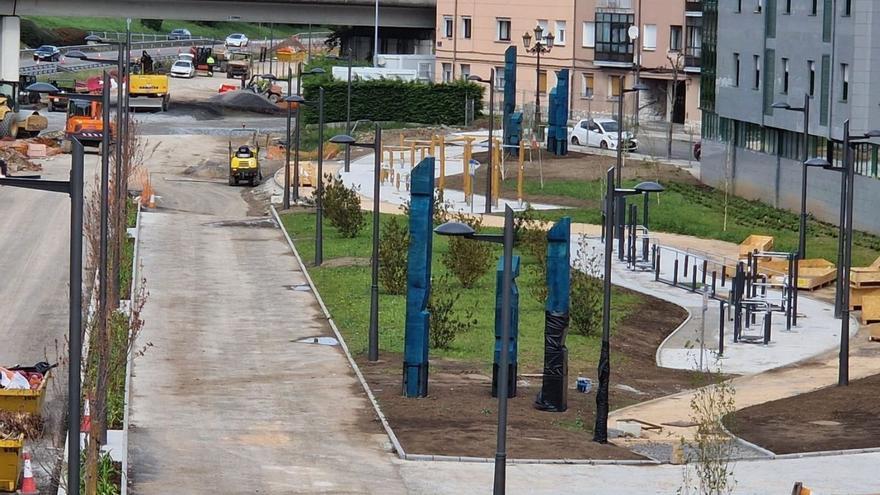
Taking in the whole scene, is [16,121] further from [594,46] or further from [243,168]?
[594,46]

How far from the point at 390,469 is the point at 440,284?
17.4 m

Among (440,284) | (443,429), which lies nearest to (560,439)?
(443,429)

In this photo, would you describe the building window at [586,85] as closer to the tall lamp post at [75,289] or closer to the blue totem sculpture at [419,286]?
the blue totem sculpture at [419,286]

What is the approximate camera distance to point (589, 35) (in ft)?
315

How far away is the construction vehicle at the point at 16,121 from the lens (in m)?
77.9

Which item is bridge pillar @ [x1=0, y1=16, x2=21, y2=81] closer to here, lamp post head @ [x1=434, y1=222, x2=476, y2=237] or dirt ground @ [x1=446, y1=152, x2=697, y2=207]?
dirt ground @ [x1=446, y1=152, x2=697, y2=207]

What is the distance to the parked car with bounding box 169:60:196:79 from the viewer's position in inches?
4557

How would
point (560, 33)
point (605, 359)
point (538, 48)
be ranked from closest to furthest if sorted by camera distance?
point (605, 359) < point (538, 48) < point (560, 33)

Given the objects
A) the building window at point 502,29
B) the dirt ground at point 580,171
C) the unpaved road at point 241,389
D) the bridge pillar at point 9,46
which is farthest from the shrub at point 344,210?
the building window at point 502,29

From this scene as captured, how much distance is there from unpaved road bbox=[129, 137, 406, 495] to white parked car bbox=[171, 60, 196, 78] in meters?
65.3

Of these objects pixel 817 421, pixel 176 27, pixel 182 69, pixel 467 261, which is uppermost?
pixel 176 27

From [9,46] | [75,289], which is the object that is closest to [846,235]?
[75,289]

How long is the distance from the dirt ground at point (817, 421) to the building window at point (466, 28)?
68.4m

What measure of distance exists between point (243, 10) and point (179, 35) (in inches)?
1942
